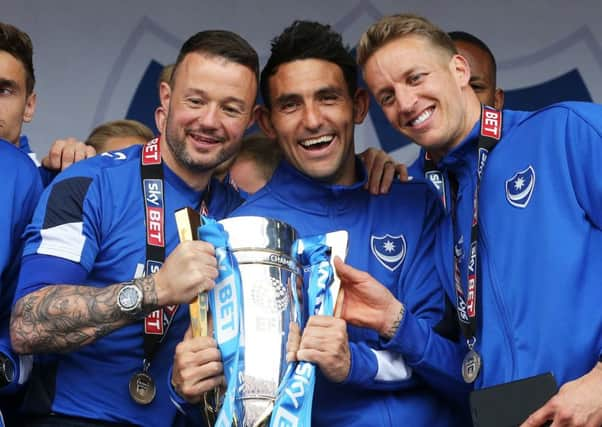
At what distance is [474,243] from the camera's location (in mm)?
2625

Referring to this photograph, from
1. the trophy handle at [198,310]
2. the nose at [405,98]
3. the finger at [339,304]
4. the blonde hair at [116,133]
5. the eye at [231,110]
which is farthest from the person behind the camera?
the blonde hair at [116,133]

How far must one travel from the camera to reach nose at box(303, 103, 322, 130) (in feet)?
9.74

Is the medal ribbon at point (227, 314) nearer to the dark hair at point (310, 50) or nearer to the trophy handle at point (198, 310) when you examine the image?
the trophy handle at point (198, 310)

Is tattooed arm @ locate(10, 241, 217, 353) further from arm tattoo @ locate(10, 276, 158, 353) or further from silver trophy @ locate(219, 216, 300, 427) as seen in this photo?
silver trophy @ locate(219, 216, 300, 427)

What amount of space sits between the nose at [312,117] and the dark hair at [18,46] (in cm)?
85

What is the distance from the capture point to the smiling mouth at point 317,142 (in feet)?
9.88

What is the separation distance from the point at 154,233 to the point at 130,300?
11.5 inches

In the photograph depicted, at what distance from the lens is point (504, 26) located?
4.40 metres

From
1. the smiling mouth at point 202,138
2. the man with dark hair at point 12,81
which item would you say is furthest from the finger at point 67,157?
→ the smiling mouth at point 202,138

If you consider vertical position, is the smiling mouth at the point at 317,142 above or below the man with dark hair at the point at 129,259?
above

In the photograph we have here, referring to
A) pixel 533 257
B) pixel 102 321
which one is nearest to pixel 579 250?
pixel 533 257

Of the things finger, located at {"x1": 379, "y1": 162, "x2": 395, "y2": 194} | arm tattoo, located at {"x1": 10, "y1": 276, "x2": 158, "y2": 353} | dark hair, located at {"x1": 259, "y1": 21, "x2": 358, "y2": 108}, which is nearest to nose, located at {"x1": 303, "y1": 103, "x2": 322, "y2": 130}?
dark hair, located at {"x1": 259, "y1": 21, "x2": 358, "y2": 108}

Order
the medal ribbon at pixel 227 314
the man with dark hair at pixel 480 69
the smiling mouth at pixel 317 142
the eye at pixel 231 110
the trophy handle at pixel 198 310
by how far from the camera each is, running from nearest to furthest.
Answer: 1. the medal ribbon at pixel 227 314
2. the trophy handle at pixel 198 310
3. the eye at pixel 231 110
4. the smiling mouth at pixel 317 142
5. the man with dark hair at pixel 480 69

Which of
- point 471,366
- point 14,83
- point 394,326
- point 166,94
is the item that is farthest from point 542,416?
point 14,83
